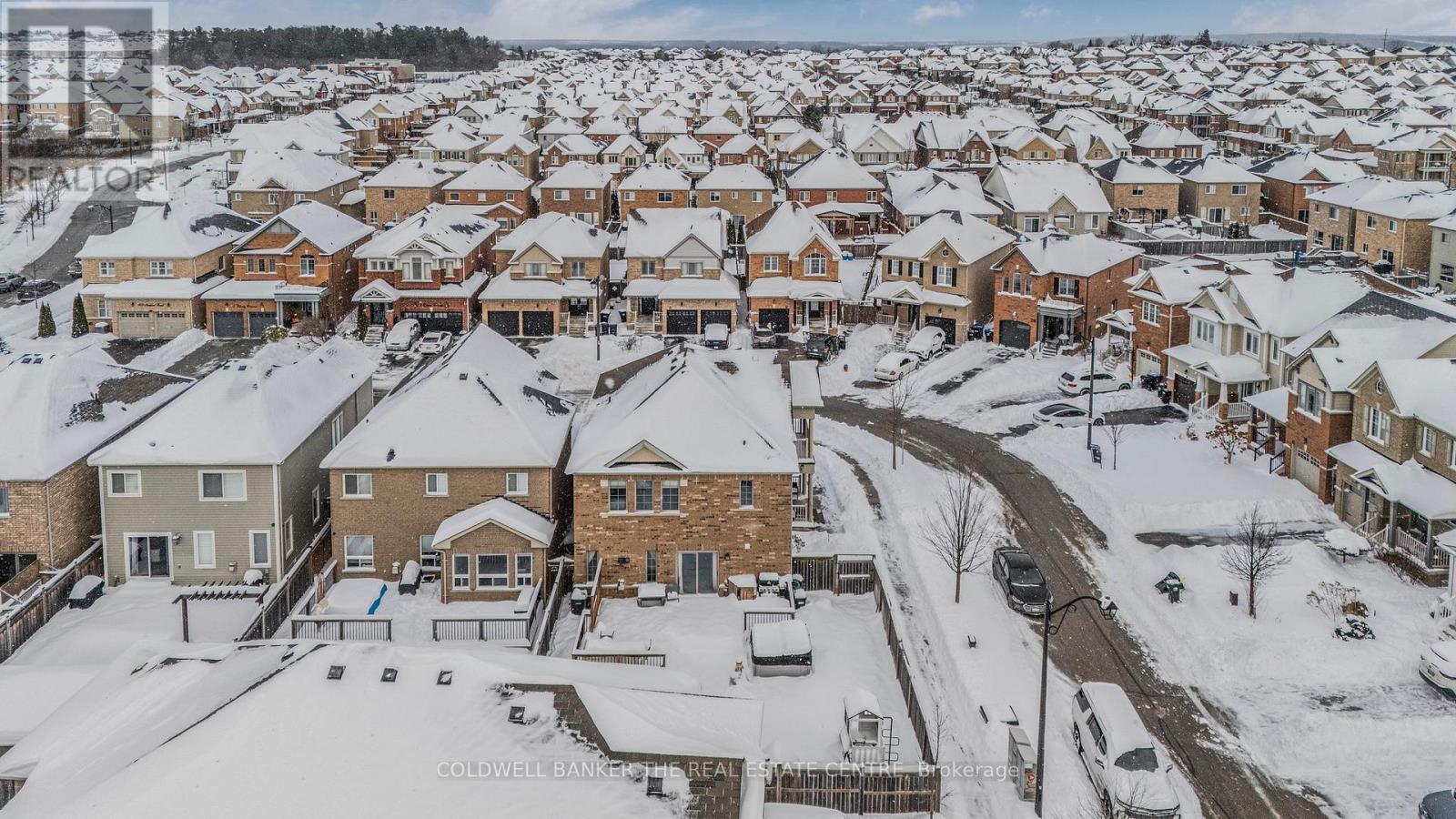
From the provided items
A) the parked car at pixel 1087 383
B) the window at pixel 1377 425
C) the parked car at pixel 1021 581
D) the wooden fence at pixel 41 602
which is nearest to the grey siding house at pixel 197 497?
the wooden fence at pixel 41 602

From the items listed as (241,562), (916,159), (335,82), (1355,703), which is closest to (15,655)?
(241,562)

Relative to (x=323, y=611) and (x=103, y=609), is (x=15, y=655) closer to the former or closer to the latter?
(x=103, y=609)

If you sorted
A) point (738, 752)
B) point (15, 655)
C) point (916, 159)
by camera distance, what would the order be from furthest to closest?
1. point (916, 159)
2. point (15, 655)
3. point (738, 752)

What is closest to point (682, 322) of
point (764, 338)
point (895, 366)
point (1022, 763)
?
point (764, 338)

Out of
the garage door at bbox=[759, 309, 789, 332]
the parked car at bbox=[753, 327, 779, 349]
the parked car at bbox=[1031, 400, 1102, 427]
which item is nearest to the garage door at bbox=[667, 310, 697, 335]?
the parked car at bbox=[753, 327, 779, 349]

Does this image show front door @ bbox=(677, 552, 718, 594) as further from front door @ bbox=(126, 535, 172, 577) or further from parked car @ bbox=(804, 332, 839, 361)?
parked car @ bbox=(804, 332, 839, 361)

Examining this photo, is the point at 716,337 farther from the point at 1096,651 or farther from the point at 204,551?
the point at 1096,651
